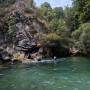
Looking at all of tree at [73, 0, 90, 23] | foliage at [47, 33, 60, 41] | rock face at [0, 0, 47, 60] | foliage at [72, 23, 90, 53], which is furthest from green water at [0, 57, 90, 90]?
tree at [73, 0, 90, 23]

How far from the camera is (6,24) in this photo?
3897 cm

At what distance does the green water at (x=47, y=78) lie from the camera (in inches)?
773

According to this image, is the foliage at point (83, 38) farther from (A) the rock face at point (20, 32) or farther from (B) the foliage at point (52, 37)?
(A) the rock face at point (20, 32)

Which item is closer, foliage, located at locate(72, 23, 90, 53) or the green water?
the green water

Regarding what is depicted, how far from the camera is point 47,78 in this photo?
22.9m

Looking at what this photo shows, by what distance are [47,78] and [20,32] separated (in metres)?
16.9

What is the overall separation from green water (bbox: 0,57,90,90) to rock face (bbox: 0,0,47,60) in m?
8.44

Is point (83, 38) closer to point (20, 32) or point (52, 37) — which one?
point (52, 37)

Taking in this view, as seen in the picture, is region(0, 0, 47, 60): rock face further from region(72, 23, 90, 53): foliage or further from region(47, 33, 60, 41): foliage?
region(72, 23, 90, 53): foliage

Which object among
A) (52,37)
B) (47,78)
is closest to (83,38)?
(52,37)

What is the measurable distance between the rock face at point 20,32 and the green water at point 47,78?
8.44 m

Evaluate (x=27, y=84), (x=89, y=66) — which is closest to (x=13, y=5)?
(x=89, y=66)

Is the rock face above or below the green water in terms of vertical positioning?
above

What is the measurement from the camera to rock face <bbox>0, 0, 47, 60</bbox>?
37.5 metres
